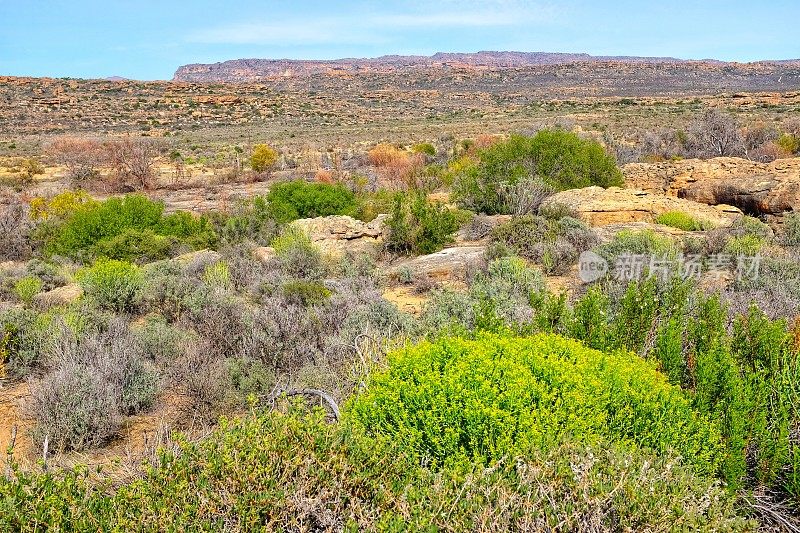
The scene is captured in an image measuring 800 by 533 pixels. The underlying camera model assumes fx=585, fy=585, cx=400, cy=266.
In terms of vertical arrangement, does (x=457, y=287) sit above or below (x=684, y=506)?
below

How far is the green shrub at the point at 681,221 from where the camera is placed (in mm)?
10484

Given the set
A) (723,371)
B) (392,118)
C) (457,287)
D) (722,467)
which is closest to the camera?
(722,467)

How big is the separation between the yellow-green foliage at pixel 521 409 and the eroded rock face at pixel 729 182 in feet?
32.1

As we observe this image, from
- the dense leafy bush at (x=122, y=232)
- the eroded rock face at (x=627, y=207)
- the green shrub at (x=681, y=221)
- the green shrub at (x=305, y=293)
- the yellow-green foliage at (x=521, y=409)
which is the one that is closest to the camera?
the yellow-green foliage at (x=521, y=409)

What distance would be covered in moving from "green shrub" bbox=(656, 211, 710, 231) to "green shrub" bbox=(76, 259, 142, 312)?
351 inches

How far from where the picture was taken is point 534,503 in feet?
7.48

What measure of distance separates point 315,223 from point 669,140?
18069mm

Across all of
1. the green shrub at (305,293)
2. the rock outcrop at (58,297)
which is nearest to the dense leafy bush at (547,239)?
the green shrub at (305,293)

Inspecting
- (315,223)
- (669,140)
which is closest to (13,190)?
(315,223)

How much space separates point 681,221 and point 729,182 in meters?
2.84

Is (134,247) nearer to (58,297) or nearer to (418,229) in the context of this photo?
(58,297)

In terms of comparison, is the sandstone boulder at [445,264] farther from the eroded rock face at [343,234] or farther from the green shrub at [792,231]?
the green shrub at [792,231]

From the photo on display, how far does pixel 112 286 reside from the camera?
23.5 feet

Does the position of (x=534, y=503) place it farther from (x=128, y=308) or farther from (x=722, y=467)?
(x=128, y=308)
